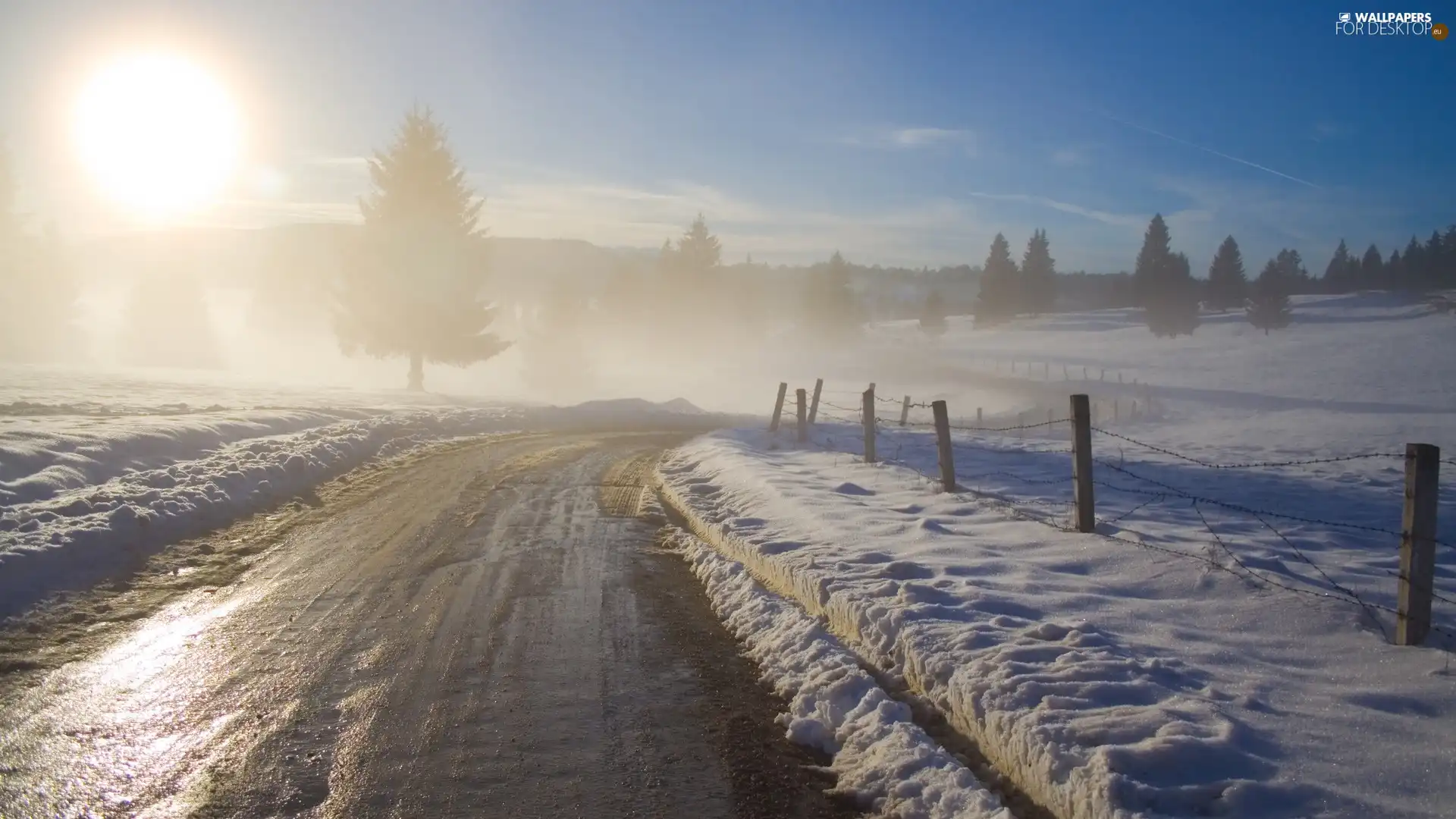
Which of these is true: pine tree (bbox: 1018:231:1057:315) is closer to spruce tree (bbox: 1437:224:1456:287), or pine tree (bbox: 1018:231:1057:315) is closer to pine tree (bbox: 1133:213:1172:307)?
pine tree (bbox: 1133:213:1172:307)

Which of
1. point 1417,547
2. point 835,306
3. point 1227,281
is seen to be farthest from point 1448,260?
point 1417,547

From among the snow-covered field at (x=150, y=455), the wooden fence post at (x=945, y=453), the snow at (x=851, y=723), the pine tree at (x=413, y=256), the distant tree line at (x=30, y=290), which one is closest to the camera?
the snow at (x=851, y=723)

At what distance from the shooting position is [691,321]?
66.4 metres

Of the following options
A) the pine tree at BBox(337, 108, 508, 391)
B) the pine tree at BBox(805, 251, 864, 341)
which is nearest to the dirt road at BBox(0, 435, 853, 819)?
the pine tree at BBox(337, 108, 508, 391)

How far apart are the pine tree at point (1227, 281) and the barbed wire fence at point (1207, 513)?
214 feet

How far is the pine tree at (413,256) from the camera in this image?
3167cm

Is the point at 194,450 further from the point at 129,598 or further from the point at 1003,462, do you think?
the point at 1003,462

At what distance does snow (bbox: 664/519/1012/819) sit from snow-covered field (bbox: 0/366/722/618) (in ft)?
17.2

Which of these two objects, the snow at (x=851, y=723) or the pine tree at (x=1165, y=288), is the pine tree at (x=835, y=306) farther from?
the snow at (x=851, y=723)

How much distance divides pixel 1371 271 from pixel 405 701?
116 m

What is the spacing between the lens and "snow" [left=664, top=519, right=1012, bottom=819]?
3.94m

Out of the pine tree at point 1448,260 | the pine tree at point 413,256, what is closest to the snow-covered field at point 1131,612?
the pine tree at point 413,256

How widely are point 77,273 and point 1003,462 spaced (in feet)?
161

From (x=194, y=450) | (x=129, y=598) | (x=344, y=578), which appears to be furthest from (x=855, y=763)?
(x=194, y=450)
